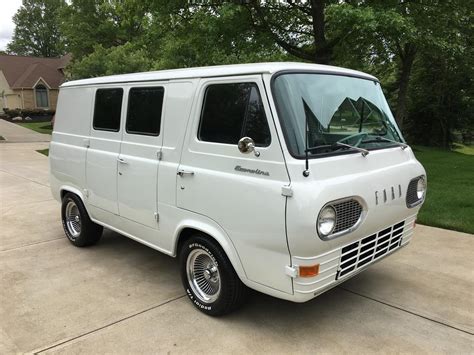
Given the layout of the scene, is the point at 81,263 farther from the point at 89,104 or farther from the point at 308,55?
the point at 308,55

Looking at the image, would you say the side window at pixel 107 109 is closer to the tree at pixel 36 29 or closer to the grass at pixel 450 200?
the grass at pixel 450 200

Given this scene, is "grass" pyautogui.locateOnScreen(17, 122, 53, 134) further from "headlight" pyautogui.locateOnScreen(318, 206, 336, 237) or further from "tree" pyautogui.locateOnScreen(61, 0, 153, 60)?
"headlight" pyautogui.locateOnScreen(318, 206, 336, 237)

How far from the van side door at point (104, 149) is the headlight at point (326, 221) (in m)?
2.46

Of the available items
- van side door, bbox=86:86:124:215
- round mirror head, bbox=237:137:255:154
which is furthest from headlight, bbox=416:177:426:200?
van side door, bbox=86:86:124:215

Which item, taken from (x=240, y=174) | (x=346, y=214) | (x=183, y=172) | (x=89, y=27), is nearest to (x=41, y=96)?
(x=89, y=27)

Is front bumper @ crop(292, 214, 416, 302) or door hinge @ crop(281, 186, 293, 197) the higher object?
door hinge @ crop(281, 186, 293, 197)

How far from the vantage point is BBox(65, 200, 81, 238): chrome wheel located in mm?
5539

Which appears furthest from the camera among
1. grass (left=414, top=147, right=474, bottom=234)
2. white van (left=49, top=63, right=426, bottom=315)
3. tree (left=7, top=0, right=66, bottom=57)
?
tree (left=7, top=0, right=66, bottom=57)

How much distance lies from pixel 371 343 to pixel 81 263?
336 centimetres

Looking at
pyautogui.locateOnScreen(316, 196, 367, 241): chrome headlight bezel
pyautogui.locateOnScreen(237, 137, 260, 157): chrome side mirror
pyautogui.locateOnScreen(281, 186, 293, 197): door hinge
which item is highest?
pyautogui.locateOnScreen(237, 137, 260, 157): chrome side mirror

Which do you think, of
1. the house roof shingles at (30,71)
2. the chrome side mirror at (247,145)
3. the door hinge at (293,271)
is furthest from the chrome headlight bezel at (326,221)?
the house roof shingles at (30,71)

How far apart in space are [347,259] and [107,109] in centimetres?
304

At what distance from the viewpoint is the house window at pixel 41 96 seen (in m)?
45.3

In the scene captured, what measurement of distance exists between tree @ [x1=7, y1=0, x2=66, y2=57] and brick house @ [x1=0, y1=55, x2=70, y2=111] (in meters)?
15.4
